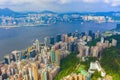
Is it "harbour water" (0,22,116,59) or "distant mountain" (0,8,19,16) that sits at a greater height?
"distant mountain" (0,8,19,16)

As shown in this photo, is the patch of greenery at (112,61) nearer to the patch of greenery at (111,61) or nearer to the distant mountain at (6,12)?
the patch of greenery at (111,61)

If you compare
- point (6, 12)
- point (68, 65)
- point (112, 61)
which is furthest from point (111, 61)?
point (6, 12)

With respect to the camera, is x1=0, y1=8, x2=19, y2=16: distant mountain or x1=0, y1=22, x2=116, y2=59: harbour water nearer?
x1=0, y1=22, x2=116, y2=59: harbour water

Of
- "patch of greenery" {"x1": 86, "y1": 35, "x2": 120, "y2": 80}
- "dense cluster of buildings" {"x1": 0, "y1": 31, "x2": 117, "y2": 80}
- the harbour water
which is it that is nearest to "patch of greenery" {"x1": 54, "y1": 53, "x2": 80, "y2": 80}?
"dense cluster of buildings" {"x1": 0, "y1": 31, "x2": 117, "y2": 80}

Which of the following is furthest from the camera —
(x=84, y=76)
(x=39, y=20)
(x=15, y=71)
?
(x=39, y=20)

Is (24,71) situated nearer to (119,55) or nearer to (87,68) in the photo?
(87,68)

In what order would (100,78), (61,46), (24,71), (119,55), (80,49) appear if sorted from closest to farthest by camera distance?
(100,78)
(24,71)
(119,55)
(80,49)
(61,46)

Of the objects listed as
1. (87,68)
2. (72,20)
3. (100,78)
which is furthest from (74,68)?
(72,20)

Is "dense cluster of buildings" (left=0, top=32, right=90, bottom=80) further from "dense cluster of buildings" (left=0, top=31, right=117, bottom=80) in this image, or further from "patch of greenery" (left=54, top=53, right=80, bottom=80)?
"patch of greenery" (left=54, top=53, right=80, bottom=80)

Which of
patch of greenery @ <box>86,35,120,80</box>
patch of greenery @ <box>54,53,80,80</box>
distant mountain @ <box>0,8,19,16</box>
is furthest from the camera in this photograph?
distant mountain @ <box>0,8,19,16</box>

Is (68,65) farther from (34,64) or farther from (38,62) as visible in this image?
(34,64)

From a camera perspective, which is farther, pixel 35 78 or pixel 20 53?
pixel 20 53
